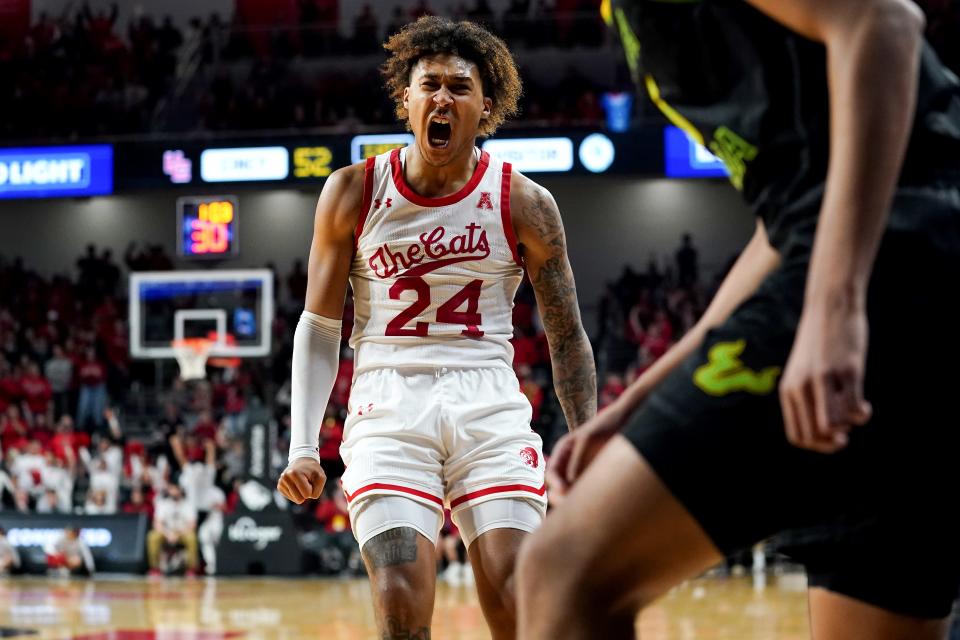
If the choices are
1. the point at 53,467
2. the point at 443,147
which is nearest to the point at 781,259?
the point at 443,147

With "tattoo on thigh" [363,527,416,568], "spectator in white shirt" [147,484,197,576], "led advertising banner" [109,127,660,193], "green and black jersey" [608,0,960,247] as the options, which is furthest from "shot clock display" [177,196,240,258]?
"green and black jersey" [608,0,960,247]

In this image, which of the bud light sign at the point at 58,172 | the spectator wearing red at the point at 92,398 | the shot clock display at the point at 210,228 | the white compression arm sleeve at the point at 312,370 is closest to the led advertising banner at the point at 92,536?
the spectator wearing red at the point at 92,398

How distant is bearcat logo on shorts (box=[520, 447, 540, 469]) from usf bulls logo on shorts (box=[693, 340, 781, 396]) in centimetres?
200

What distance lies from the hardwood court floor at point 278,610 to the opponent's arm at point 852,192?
682cm

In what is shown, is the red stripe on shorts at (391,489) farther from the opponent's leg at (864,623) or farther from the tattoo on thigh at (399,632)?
the opponent's leg at (864,623)

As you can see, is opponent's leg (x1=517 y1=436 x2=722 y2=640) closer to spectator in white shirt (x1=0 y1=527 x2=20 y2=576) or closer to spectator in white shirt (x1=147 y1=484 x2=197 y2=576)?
spectator in white shirt (x1=147 y1=484 x2=197 y2=576)

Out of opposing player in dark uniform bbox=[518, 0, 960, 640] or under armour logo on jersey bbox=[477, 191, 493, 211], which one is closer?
opposing player in dark uniform bbox=[518, 0, 960, 640]

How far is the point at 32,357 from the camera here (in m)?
19.0

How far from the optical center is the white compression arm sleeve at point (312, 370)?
Result: 3770 mm

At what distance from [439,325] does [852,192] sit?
229 cm

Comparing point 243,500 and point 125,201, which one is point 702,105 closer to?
point 243,500

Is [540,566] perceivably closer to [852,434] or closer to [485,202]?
[852,434]

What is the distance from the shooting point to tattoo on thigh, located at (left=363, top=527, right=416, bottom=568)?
3312 mm

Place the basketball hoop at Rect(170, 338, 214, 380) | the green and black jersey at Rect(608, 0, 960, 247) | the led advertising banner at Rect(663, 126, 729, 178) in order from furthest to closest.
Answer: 1. the led advertising banner at Rect(663, 126, 729, 178)
2. the basketball hoop at Rect(170, 338, 214, 380)
3. the green and black jersey at Rect(608, 0, 960, 247)
